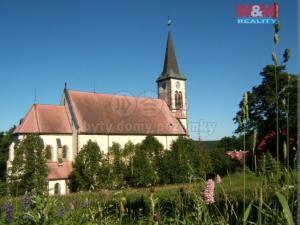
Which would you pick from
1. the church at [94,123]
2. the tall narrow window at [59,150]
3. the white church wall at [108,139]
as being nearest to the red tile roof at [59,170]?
the church at [94,123]

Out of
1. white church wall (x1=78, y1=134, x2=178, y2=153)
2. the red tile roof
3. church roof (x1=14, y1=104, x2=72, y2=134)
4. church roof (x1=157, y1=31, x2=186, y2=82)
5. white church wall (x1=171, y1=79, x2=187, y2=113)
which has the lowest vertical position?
the red tile roof

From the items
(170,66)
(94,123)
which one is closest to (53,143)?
(94,123)

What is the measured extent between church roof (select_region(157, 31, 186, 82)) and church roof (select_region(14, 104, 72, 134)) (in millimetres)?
18265

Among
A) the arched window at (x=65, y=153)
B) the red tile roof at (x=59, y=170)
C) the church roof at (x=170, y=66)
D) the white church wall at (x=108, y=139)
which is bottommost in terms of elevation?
the red tile roof at (x=59, y=170)

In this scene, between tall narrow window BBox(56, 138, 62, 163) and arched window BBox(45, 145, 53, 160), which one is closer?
arched window BBox(45, 145, 53, 160)

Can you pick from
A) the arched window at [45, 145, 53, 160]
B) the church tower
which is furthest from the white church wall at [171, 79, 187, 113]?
the arched window at [45, 145, 53, 160]

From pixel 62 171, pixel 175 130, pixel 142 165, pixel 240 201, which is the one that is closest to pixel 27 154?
pixel 62 171

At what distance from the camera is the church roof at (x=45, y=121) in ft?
119

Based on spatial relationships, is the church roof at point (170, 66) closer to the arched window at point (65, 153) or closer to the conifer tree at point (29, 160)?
the arched window at point (65, 153)

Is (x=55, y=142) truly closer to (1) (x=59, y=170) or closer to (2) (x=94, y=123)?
(1) (x=59, y=170)

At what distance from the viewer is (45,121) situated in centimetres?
3728

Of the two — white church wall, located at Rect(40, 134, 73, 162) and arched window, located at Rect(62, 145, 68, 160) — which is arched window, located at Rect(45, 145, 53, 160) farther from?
arched window, located at Rect(62, 145, 68, 160)

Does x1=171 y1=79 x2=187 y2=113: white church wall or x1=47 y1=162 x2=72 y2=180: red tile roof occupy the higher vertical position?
x1=171 y1=79 x2=187 y2=113: white church wall

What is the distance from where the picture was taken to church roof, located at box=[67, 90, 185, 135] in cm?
3912
